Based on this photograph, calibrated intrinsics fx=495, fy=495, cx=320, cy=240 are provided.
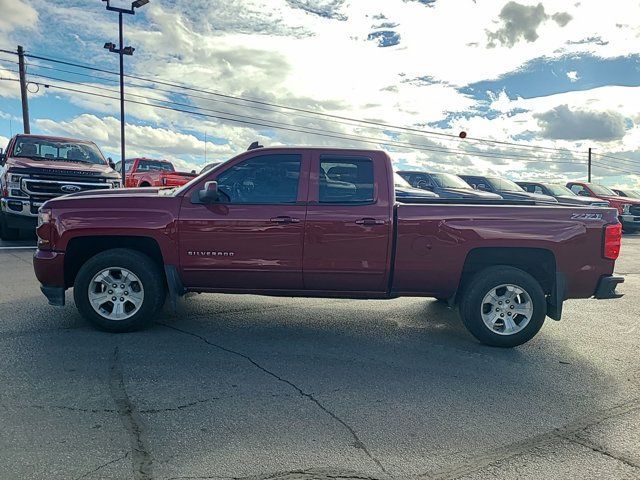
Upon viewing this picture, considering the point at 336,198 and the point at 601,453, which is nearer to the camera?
the point at 601,453

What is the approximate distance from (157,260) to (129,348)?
1.01m

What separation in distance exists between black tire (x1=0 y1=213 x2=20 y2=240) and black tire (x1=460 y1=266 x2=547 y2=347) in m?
10.5

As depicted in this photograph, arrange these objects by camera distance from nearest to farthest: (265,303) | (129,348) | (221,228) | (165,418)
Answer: (165,418)
(129,348)
(221,228)
(265,303)

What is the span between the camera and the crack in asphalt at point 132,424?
2.72 m

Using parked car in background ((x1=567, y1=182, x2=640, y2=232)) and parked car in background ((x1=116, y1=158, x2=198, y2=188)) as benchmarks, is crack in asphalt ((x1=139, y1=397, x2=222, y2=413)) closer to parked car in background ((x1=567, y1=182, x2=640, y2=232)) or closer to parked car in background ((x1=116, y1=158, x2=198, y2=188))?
parked car in background ((x1=116, y1=158, x2=198, y2=188))

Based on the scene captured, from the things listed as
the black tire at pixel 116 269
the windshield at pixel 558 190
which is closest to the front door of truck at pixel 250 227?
the black tire at pixel 116 269

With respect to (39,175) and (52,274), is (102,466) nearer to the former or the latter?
(52,274)

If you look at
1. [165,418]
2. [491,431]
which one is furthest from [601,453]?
[165,418]

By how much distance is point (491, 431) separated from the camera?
3.30 m

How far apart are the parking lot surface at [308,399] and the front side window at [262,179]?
4.75 ft

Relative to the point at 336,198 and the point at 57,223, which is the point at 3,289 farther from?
the point at 336,198

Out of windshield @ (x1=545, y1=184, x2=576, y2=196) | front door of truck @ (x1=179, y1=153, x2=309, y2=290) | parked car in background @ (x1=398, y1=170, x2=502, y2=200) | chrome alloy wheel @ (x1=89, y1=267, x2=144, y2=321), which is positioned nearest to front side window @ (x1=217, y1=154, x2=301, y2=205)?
front door of truck @ (x1=179, y1=153, x2=309, y2=290)

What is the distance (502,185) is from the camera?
1855cm

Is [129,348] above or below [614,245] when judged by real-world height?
below
